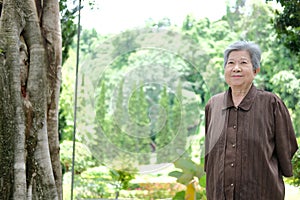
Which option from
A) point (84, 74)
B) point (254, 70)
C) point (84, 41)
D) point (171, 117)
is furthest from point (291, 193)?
point (254, 70)

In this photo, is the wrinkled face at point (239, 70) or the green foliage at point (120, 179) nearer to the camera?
the wrinkled face at point (239, 70)

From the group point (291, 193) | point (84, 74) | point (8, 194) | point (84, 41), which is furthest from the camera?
point (291, 193)

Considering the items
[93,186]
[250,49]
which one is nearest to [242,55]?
[250,49]

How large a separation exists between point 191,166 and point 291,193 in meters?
2.70

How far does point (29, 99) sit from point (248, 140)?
1.01 m

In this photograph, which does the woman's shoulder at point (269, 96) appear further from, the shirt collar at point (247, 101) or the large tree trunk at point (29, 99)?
the large tree trunk at point (29, 99)

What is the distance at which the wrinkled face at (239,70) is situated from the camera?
2164mm

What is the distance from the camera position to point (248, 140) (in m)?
2.12

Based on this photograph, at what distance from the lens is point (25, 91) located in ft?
8.41

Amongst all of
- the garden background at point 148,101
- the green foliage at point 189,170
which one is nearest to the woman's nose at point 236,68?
the garden background at point 148,101

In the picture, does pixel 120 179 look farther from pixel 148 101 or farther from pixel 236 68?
pixel 236 68

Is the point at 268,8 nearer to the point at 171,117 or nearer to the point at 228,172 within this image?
the point at 171,117

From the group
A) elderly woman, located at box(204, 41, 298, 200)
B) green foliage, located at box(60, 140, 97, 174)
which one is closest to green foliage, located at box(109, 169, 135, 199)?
green foliage, located at box(60, 140, 97, 174)

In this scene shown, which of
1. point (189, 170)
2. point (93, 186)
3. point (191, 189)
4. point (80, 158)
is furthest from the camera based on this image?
point (80, 158)
